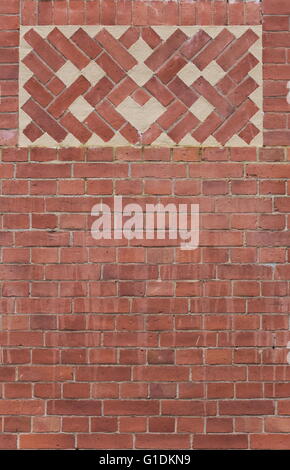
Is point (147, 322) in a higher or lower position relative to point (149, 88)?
lower

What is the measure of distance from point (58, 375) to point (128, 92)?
1354 mm

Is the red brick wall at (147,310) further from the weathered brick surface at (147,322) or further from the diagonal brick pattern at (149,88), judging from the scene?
the diagonal brick pattern at (149,88)

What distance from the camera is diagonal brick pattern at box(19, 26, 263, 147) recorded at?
2758 mm

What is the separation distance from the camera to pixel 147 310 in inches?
107

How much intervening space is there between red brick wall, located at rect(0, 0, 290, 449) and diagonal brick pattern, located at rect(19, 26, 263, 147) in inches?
4.8

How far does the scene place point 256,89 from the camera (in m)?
2.76

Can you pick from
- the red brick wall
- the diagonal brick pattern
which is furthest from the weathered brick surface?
the diagonal brick pattern

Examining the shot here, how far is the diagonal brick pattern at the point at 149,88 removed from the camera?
2.76m

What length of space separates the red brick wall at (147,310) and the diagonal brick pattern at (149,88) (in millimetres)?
123

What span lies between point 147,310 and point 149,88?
104 cm

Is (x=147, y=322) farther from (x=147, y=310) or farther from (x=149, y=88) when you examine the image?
(x=149, y=88)

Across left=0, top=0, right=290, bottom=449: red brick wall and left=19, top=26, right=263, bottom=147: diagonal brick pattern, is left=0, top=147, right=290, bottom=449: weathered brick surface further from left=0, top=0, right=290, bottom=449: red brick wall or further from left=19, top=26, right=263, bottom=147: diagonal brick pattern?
left=19, top=26, right=263, bottom=147: diagonal brick pattern

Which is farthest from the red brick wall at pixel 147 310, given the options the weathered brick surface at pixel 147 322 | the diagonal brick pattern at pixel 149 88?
the diagonal brick pattern at pixel 149 88

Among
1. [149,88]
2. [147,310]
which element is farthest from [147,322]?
[149,88]
